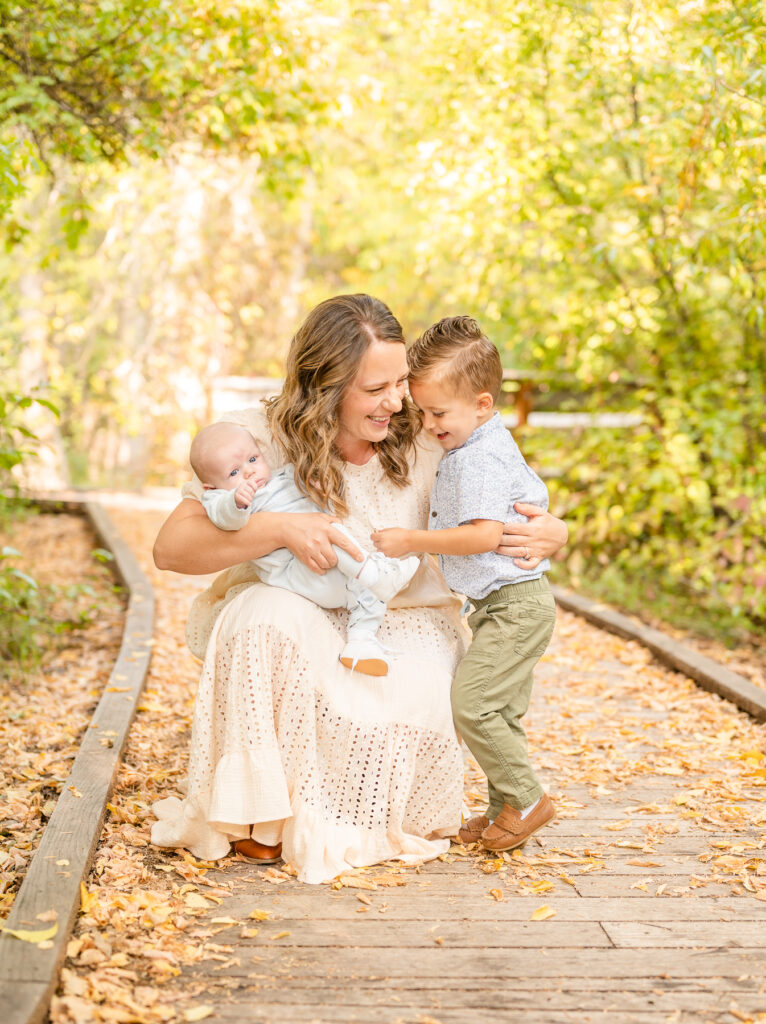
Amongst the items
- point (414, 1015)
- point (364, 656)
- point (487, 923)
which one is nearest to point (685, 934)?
point (487, 923)

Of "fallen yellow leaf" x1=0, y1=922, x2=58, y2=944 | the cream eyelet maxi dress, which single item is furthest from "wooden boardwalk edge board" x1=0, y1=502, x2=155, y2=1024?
the cream eyelet maxi dress

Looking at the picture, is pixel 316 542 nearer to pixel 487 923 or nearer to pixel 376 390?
pixel 376 390

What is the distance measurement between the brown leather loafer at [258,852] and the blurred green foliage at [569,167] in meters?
2.54

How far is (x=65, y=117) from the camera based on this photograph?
16.8 ft

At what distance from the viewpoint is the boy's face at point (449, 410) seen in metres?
2.91

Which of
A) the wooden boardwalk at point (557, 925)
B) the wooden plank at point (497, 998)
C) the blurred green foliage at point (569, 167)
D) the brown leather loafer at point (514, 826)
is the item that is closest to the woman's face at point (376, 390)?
the brown leather loafer at point (514, 826)

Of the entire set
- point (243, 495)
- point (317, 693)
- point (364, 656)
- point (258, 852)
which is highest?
point (243, 495)

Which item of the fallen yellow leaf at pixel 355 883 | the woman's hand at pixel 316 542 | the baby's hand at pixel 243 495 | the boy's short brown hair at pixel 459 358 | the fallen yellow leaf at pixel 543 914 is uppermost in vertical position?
the boy's short brown hair at pixel 459 358

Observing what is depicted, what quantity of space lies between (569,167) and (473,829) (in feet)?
17.3

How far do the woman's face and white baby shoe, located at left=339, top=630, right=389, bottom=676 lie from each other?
0.57 metres

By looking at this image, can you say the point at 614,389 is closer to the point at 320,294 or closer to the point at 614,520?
the point at 614,520

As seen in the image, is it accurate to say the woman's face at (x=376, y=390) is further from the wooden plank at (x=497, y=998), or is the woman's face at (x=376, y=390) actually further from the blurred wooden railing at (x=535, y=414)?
the blurred wooden railing at (x=535, y=414)

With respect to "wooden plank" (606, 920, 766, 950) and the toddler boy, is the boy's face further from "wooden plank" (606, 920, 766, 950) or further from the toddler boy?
"wooden plank" (606, 920, 766, 950)

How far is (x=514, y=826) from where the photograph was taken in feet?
9.39
